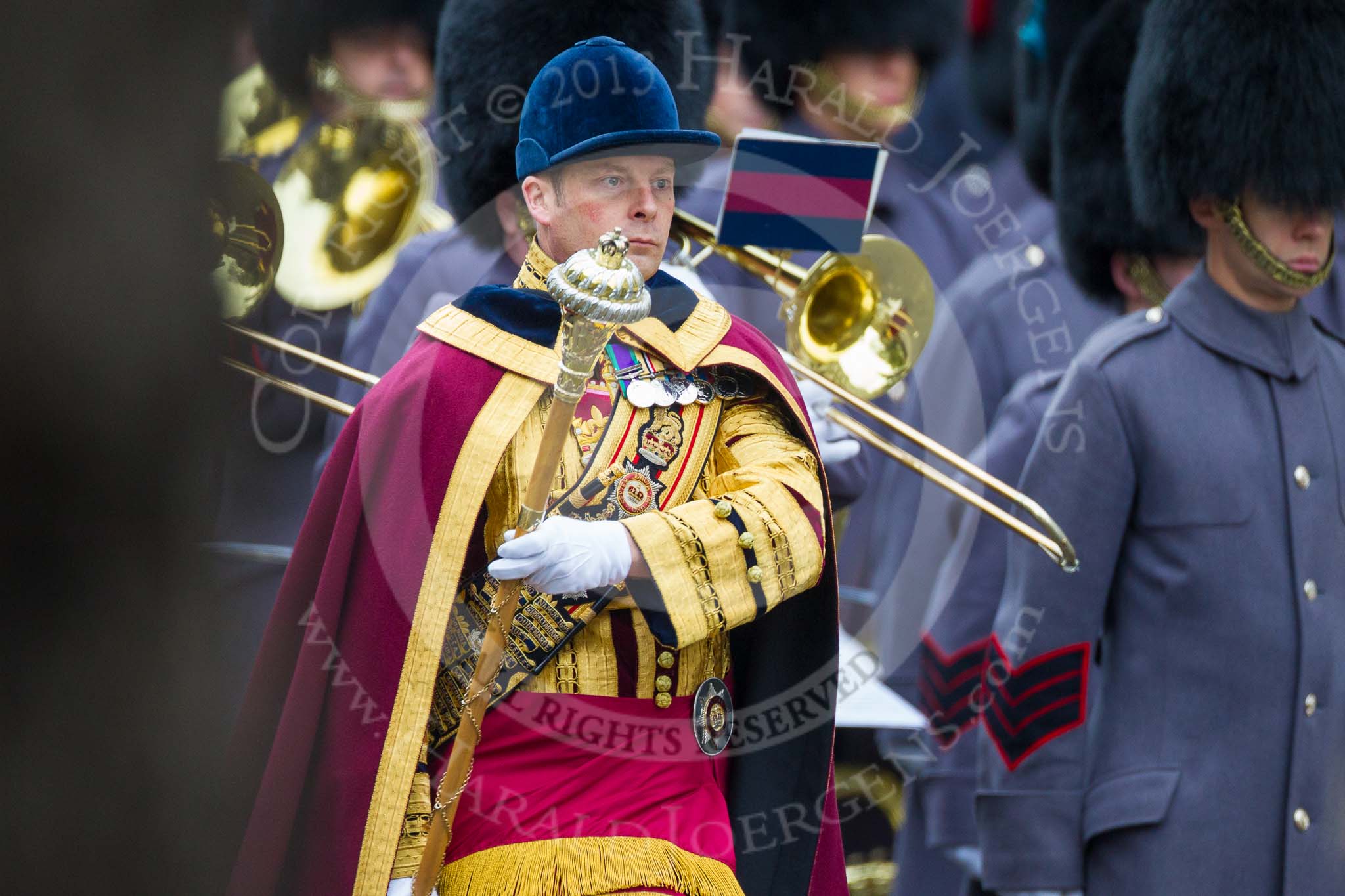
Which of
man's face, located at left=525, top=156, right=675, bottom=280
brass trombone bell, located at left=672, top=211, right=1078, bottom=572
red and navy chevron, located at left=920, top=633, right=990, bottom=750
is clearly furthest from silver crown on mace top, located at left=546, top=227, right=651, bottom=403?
→ red and navy chevron, located at left=920, top=633, right=990, bottom=750

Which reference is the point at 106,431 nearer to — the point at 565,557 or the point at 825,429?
the point at 565,557

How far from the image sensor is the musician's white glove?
4.51 meters

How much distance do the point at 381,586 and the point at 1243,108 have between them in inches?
104

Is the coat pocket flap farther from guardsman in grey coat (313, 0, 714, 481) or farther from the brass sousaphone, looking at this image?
guardsman in grey coat (313, 0, 714, 481)

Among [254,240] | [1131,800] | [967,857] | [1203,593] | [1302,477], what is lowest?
[967,857]

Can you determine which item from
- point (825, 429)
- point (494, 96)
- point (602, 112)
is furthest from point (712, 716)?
point (494, 96)

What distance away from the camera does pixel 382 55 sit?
6.62 m

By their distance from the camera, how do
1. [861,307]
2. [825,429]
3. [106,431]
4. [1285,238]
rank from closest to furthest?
[106,431]
[1285,238]
[825,429]
[861,307]

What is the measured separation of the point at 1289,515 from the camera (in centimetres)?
420

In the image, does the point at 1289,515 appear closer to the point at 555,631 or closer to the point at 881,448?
the point at 881,448

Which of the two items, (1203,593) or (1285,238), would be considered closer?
(1203,593)

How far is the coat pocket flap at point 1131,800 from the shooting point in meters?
4.11

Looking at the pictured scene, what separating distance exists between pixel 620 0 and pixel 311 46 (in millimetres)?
2427

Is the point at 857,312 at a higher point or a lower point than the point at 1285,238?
lower
